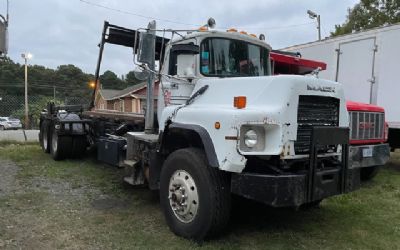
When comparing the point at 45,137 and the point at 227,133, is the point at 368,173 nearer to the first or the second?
the point at 227,133

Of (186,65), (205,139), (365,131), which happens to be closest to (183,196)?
(205,139)

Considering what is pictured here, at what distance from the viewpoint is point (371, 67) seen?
31.3ft

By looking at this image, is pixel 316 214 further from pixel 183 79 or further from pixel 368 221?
pixel 183 79

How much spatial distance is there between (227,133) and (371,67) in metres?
6.50

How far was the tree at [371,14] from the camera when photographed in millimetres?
32000

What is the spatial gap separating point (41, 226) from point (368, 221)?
4.39m

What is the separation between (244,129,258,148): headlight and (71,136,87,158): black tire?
6.71 metres

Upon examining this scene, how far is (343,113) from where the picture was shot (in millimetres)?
5113

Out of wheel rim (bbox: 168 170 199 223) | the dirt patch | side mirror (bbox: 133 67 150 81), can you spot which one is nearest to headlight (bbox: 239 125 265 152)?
wheel rim (bbox: 168 170 199 223)

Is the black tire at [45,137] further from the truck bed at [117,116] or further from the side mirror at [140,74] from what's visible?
the side mirror at [140,74]

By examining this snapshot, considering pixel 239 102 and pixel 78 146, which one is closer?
pixel 239 102

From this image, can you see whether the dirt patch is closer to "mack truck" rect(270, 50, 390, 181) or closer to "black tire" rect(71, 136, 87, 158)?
"mack truck" rect(270, 50, 390, 181)

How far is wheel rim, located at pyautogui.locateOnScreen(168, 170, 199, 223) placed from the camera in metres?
4.79

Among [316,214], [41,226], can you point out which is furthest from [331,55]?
[41,226]
